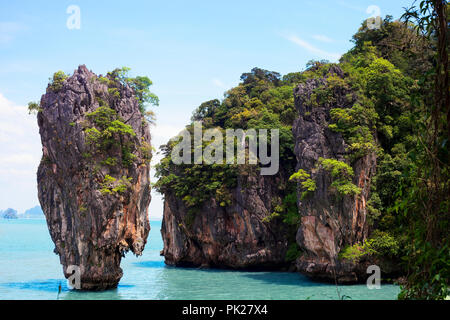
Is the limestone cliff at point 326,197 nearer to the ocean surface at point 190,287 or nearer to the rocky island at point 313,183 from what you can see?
the rocky island at point 313,183

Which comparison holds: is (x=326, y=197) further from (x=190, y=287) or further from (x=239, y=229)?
(x=190, y=287)

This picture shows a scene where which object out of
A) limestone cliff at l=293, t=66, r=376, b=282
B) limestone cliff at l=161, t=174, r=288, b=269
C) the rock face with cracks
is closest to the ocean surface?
limestone cliff at l=293, t=66, r=376, b=282

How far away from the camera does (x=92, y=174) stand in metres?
18.0

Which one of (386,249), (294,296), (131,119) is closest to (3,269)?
(131,119)

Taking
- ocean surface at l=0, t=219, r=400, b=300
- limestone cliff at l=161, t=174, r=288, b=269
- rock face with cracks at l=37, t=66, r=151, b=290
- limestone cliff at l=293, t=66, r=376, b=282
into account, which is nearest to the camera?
ocean surface at l=0, t=219, r=400, b=300

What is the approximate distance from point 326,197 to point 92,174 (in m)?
9.80

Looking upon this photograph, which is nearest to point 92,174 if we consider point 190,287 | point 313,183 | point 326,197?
point 190,287

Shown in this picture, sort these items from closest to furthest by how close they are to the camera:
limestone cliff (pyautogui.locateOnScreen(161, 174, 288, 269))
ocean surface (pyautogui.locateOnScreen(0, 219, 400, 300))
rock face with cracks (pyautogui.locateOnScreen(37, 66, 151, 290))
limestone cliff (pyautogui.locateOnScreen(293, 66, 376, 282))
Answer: ocean surface (pyautogui.locateOnScreen(0, 219, 400, 300))
rock face with cracks (pyautogui.locateOnScreen(37, 66, 151, 290))
limestone cliff (pyautogui.locateOnScreen(293, 66, 376, 282))
limestone cliff (pyautogui.locateOnScreen(161, 174, 288, 269))

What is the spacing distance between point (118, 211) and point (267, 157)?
A: 371 inches

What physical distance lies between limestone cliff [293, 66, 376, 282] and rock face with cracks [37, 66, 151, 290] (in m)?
7.36

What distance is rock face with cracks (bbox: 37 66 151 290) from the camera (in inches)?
703

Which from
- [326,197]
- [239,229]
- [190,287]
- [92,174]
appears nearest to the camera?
[92,174]

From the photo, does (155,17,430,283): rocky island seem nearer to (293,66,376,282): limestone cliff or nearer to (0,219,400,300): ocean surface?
(293,66,376,282): limestone cliff
